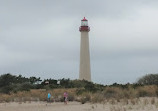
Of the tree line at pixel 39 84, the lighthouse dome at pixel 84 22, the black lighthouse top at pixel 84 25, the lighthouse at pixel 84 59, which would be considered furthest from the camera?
the lighthouse dome at pixel 84 22

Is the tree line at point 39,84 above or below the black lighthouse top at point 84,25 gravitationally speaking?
below

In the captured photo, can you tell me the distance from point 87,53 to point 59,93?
1886 centimetres

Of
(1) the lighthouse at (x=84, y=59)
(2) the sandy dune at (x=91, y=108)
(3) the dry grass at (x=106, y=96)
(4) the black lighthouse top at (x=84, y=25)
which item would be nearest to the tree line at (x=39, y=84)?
(1) the lighthouse at (x=84, y=59)

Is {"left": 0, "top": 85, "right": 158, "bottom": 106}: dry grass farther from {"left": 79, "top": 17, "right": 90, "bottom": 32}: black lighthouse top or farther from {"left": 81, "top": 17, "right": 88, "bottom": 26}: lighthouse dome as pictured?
{"left": 81, "top": 17, "right": 88, "bottom": 26}: lighthouse dome

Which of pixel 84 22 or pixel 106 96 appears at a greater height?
pixel 84 22

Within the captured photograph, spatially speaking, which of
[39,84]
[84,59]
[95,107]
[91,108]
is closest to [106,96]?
[95,107]

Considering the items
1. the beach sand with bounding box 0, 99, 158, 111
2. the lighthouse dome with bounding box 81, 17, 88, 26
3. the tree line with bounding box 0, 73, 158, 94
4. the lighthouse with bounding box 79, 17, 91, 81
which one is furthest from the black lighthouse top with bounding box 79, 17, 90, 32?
the beach sand with bounding box 0, 99, 158, 111

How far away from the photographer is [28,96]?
3438cm

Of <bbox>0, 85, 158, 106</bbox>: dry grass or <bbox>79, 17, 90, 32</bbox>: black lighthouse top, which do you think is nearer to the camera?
<bbox>0, 85, 158, 106</bbox>: dry grass

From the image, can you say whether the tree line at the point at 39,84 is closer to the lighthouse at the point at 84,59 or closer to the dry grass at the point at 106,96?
the lighthouse at the point at 84,59

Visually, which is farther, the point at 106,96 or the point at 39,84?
the point at 39,84

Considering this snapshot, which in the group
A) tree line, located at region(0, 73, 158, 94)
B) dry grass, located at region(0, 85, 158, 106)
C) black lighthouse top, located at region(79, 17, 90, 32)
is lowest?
dry grass, located at region(0, 85, 158, 106)

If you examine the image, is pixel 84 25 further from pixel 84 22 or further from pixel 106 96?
pixel 106 96

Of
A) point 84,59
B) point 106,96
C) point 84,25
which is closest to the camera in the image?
point 106,96
